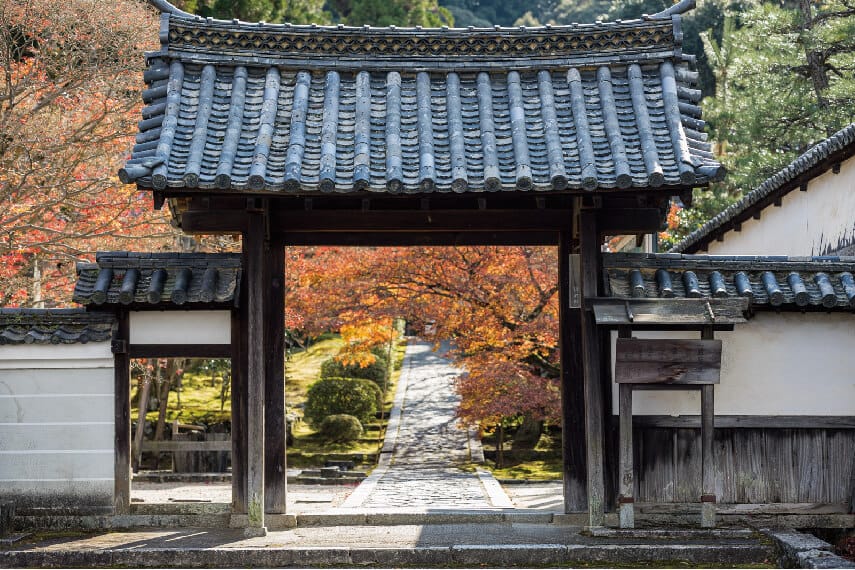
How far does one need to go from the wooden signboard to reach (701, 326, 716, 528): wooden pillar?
169 mm

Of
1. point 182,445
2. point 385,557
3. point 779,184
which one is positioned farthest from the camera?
point 182,445

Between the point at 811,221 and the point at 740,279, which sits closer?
the point at 740,279

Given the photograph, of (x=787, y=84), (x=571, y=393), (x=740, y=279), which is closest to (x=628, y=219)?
(x=740, y=279)

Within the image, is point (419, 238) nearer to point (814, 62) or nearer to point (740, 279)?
point (740, 279)

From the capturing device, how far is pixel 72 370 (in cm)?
1078

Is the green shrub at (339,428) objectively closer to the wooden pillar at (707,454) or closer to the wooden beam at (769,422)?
the wooden beam at (769,422)

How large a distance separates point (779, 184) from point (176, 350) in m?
11.2

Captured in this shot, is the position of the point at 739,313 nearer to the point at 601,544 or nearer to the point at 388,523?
the point at 601,544

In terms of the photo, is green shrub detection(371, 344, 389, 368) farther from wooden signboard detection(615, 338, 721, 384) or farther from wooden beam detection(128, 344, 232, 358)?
wooden signboard detection(615, 338, 721, 384)

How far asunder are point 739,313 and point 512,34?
13.8ft

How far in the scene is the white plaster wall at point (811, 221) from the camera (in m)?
14.9

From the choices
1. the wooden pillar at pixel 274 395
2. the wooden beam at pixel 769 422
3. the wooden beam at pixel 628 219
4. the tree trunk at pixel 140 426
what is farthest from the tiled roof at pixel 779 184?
the tree trunk at pixel 140 426

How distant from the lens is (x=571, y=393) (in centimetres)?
1133

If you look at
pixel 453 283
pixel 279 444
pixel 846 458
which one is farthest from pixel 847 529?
pixel 453 283
